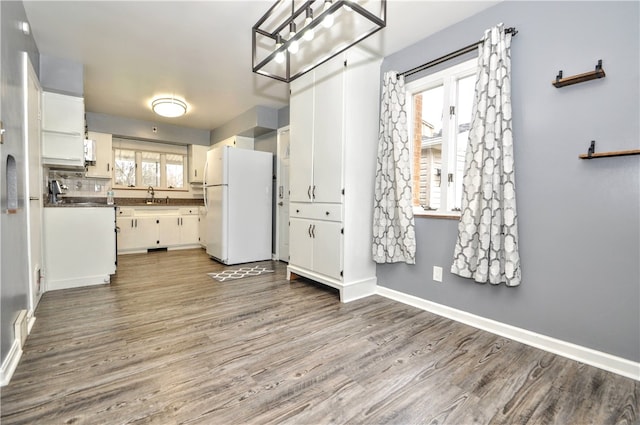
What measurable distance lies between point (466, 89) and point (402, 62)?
745 millimetres

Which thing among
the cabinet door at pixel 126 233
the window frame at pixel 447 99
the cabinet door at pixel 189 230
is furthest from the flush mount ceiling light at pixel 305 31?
the cabinet door at pixel 126 233

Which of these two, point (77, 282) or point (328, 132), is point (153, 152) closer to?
point (77, 282)

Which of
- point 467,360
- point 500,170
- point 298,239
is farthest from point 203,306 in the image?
point 500,170

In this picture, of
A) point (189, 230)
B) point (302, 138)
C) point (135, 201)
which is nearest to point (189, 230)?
point (189, 230)

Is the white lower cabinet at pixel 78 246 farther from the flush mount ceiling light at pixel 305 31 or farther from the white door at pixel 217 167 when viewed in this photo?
the flush mount ceiling light at pixel 305 31

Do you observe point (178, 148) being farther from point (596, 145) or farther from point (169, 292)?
point (596, 145)

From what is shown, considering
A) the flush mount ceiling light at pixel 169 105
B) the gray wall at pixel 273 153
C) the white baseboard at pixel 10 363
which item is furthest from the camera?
the gray wall at pixel 273 153

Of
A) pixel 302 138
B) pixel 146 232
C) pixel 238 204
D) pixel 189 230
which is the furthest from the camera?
pixel 189 230

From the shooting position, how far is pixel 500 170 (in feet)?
6.94

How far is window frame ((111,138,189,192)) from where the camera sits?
5785 mm

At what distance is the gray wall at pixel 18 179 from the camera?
1628 mm

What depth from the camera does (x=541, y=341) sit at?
201cm

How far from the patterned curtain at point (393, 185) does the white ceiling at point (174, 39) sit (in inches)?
23.1

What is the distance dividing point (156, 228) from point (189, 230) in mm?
604
